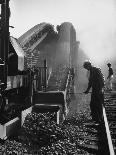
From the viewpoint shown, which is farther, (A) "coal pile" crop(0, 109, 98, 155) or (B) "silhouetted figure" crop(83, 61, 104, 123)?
(B) "silhouetted figure" crop(83, 61, 104, 123)

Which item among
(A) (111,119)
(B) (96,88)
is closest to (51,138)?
(B) (96,88)

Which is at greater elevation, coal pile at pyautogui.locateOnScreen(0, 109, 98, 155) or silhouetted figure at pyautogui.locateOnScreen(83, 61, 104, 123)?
silhouetted figure at pyautogui.locateOnScreen(83, 61, 104, 123)

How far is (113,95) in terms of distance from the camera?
1343 centimetres

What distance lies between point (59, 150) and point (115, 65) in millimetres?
35208

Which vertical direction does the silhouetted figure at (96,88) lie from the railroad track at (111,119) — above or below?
above

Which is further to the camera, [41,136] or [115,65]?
[115,65]

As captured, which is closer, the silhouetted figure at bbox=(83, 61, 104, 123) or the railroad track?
the railroad track

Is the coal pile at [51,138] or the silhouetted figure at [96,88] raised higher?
the silhouetted figure at [96,88]

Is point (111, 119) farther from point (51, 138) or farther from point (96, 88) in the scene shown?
point (51, 138)

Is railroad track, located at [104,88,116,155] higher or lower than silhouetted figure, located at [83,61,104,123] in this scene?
lower

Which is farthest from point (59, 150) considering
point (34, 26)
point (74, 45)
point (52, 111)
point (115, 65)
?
point (115, 65)

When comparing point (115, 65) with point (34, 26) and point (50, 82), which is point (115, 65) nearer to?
point (34, 26)

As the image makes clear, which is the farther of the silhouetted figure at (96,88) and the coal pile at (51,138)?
the silhouetted figure at (96,88)

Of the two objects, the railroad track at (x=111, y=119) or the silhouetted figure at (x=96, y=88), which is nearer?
the railroad track at (x=111, y=119)
